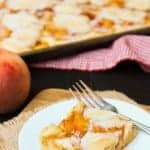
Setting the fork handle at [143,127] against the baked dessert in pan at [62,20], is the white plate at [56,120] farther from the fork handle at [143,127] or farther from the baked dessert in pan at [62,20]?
the baked dessert in pan at [62,20]

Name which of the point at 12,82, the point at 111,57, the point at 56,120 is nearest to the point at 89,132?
the point at 56,120

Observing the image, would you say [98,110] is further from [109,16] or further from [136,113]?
[109,16]

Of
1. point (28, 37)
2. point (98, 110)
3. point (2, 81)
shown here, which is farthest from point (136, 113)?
point (28, 37)

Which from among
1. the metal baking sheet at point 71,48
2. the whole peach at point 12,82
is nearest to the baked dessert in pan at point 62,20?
the metal baking sheet at point 71,48

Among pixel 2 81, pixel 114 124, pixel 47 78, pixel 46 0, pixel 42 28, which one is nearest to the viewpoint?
pixel 114 124

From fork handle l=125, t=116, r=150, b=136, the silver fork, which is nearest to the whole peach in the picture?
the silver fork

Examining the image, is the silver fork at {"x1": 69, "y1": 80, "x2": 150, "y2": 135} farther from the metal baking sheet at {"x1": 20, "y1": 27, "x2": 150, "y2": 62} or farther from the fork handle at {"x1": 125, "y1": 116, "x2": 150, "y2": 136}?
the metal baking sheet at {"x1": 20, "y1": 27, "x2": 150, "y2": 62}

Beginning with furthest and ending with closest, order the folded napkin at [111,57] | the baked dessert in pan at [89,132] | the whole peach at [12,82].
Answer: the folded napkin at [111,57] < the whole peach at [12,82] < the baked dessert in pan at [89,132]
